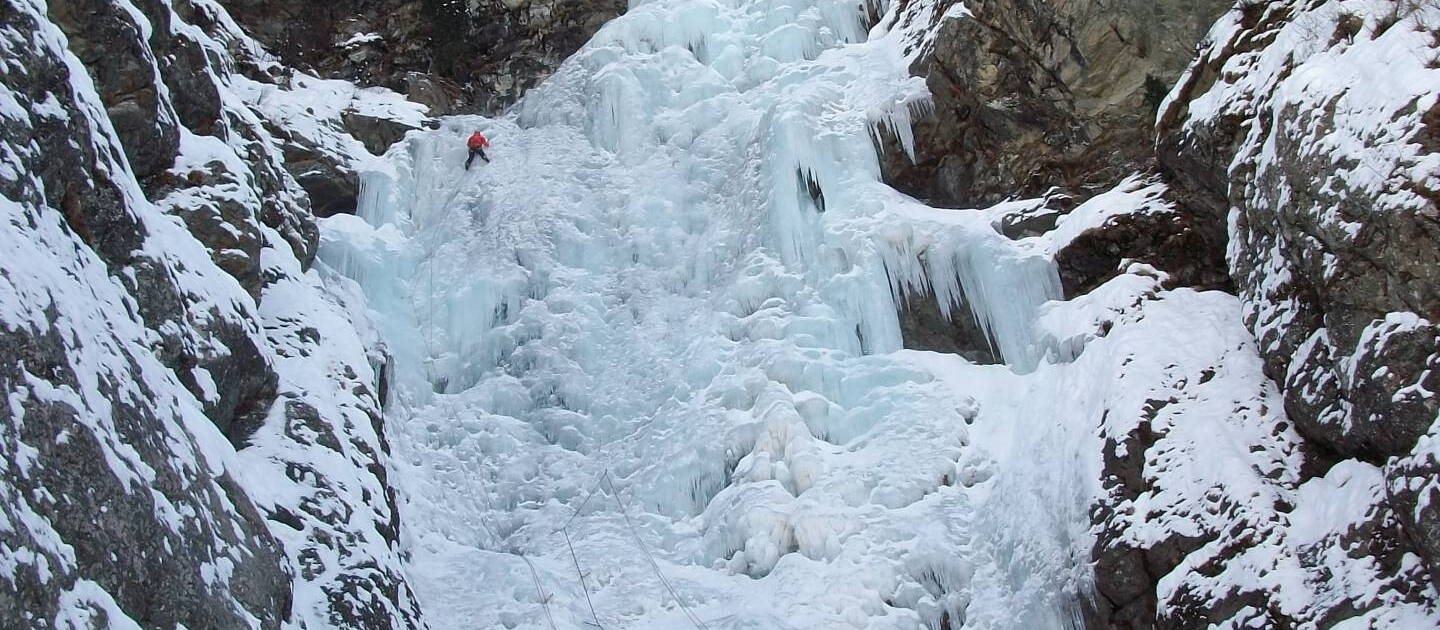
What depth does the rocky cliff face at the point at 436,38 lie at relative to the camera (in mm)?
18297

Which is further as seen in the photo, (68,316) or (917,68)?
(917,68)

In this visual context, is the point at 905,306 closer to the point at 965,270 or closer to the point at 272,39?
the point at 965,270

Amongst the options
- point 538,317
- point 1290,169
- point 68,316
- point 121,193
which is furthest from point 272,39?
point 1290,169

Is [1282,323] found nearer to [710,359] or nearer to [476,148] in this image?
[710,359]

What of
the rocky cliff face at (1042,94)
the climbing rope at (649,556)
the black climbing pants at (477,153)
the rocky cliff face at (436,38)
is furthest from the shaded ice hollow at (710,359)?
the rocky cliff face at (436,38)

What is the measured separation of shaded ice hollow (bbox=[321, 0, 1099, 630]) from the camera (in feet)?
33.3

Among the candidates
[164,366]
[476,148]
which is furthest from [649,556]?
[476,148]

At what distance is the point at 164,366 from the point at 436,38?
11.6 m

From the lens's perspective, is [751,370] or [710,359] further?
[710,359]

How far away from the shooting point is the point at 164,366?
26.7 feet

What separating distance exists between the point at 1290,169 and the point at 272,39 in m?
14.9

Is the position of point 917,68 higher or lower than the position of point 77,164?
lower

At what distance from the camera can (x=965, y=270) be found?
12234 mm

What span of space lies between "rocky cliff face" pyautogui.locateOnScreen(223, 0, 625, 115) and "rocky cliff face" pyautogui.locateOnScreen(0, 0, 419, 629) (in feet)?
17.9
